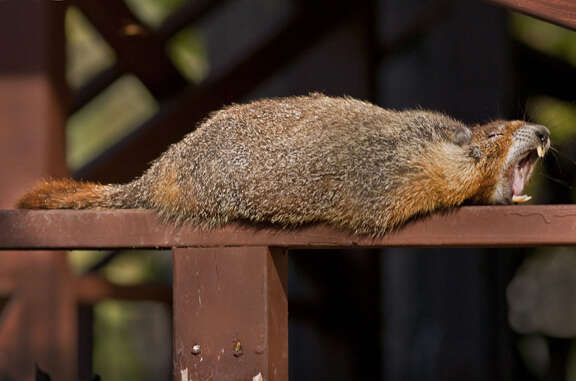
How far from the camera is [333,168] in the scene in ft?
8.55

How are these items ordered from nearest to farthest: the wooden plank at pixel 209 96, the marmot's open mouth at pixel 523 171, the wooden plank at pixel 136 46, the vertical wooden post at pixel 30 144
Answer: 1. the marmot's open mouth at pixel 523 171
2. the vertical wooden post at pixel 30 144
3. the wooden plank at pixel 136 46
4. the wooden plank at pixel 209 96

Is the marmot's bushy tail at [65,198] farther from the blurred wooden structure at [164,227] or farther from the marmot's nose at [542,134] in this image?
the marmot's nose at [542,134]

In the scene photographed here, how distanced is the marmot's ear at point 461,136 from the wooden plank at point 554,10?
1.29ft

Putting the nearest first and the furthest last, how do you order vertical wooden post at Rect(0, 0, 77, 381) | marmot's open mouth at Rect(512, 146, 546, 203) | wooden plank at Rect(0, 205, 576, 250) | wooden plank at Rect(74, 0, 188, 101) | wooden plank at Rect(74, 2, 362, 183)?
wooden plank at Rect(0, 205, 576, 250) → marmot's open mouth at Rect(512, 146, 546, 203) → vertical wooden post at Rect(0, 0, 77, 381) → wooden plank at Rect(74, 0, 188, 101) → wooden plank at Rect(74, 2, 362, 183)

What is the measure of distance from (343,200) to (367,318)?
2.77 meters

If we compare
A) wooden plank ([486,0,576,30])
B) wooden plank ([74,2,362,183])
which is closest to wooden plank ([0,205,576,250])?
wooden plank ([486,0,576,30])

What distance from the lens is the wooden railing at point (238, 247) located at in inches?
99.7

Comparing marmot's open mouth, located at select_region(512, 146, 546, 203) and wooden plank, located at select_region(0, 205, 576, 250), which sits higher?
marmot's open mouth, located at select_region(512, 146, 546, 203)

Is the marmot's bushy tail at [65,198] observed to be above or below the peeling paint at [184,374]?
above

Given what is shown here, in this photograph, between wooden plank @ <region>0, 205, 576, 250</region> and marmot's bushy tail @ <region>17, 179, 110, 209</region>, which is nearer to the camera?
wooden plank @ <region>0, 205, 576, 250</region>

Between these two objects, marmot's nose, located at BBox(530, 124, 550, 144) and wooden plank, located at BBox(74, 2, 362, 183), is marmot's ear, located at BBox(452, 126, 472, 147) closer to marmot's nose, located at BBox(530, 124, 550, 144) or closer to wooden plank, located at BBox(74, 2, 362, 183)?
marmot's nose, located at BBox(530, 124, 550, 144)

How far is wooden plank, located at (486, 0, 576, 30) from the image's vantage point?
2738 mm

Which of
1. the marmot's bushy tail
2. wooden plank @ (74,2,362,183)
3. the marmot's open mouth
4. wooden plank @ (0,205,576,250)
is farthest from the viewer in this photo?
wooden plank @ (74,2,362,183)

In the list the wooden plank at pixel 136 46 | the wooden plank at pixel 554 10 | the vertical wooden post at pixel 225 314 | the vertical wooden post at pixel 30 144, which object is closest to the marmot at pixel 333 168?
the vertical wooden post at pixel 225 314
